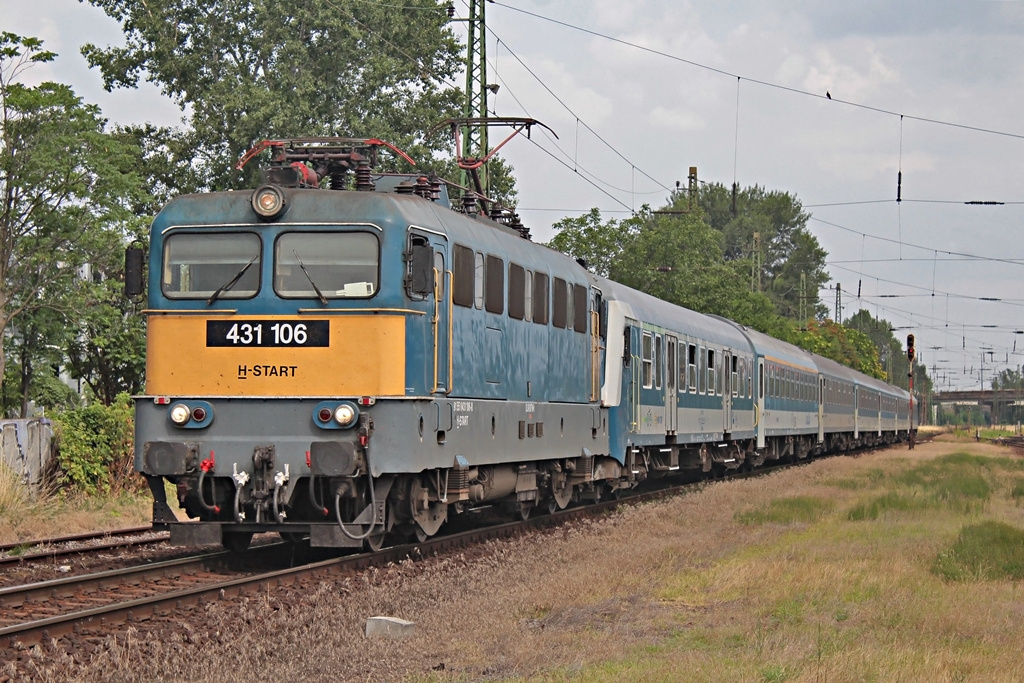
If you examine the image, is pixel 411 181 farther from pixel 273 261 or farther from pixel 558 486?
pixel 558 486

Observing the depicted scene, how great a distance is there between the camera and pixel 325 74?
4262 centimetres

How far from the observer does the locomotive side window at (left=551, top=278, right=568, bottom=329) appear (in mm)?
17141

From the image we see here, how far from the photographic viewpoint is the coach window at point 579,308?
59.6ft

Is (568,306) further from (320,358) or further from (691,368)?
(691,368)

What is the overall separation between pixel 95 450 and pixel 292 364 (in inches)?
373

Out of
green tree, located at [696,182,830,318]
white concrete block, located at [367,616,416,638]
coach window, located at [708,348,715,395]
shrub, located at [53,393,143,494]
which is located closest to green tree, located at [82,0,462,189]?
coach window, located at [708,348,715,395]

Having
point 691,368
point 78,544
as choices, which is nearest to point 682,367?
point 691,368

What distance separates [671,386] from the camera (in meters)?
24.5

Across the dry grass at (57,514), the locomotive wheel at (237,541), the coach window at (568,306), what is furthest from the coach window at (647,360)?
the locomotive wheel at (237,541)

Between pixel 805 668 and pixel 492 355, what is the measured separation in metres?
7.20

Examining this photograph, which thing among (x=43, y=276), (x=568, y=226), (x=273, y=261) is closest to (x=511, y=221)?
(x=273, y=261)

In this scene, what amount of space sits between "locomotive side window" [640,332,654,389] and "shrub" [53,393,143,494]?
336 inches

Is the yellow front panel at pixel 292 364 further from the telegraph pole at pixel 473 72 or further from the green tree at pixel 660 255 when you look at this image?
the green tree at pixel 660 255

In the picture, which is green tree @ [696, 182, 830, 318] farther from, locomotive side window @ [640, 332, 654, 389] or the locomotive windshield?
the locomotive windshield
